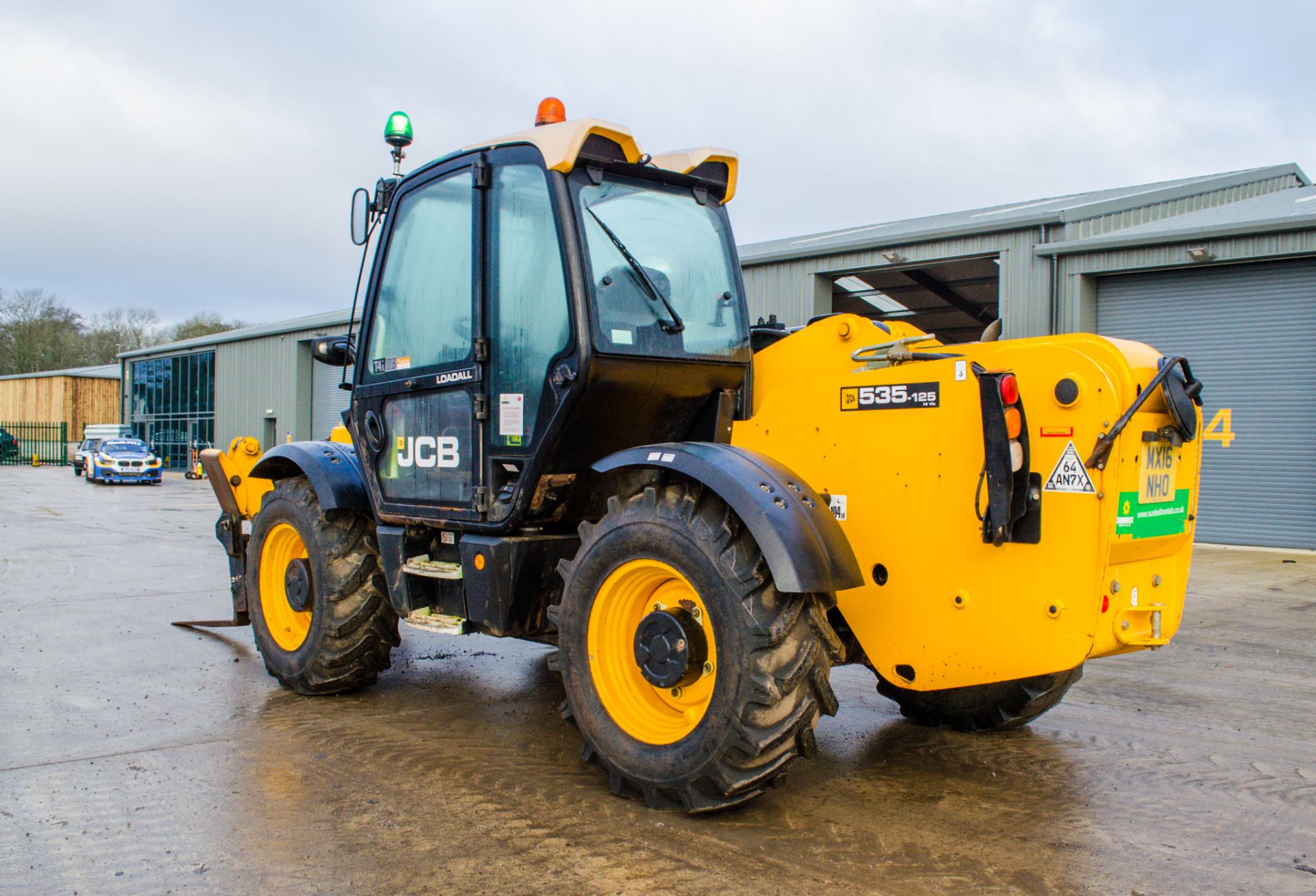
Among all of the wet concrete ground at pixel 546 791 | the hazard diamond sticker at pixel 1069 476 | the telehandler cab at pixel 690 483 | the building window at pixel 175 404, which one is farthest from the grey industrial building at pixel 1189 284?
the building window at pixel 175 404

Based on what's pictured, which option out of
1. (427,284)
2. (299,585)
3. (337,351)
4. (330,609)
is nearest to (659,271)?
(427,284)

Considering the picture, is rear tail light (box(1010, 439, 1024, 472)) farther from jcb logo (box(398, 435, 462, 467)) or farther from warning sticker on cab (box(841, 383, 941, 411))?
jcb logo (box(398, 435, 462, 467))

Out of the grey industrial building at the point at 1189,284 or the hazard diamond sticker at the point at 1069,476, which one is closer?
the hazard diamond sticker at the point at 1069,476

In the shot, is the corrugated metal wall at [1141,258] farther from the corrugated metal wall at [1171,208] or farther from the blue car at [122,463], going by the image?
the blue car at [122,463]

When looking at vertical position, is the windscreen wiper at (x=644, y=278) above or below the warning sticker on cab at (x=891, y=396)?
above

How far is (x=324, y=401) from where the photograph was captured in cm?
3534

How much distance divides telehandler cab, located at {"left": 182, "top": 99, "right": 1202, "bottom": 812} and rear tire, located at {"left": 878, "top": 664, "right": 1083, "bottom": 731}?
2 cm

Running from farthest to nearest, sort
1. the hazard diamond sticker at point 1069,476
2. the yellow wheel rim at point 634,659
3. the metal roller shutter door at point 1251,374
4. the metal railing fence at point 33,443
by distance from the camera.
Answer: the metal railing fence at point 33,443 < the metal roller shutter door at point 1251,374 < the yellow wheel rim at point 634,659 < the hazard diamond sticker at point 1069,476

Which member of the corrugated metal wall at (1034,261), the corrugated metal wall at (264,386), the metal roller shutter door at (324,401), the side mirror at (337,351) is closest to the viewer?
the side mirror at (337,351)

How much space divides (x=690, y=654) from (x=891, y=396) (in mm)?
1187

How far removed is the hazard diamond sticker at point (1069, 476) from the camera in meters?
3.39

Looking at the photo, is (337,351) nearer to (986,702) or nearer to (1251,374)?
(986,702)

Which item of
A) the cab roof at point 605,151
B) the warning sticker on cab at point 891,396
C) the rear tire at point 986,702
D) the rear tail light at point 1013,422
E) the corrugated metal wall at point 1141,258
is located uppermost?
the corrugated metal wall at point 1141,258

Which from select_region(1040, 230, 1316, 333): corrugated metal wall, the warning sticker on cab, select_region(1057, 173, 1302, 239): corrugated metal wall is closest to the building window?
select_region(1040, 230, 1316, 333): corrugated metal wall
